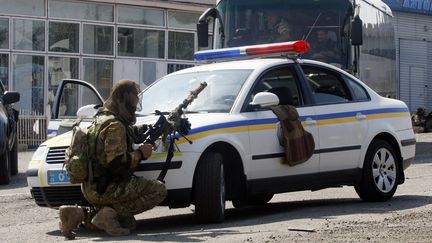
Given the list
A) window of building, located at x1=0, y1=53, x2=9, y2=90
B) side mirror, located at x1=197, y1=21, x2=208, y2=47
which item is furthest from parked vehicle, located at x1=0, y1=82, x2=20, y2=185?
window of building, located at x1=0, y1=53, x2=9, y2=90

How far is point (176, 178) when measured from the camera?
9.49 metres

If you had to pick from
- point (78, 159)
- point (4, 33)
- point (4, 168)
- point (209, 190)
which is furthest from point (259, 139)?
point (4, 33)

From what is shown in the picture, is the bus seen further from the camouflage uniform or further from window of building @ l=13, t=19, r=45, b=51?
window of building @ l=13, t=19, r=45, b=51

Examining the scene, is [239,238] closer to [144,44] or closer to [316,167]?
[316,167]

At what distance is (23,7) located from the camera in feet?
92.3

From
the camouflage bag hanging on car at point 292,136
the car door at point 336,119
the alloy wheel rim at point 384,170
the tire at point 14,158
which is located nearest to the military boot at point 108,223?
the camouflage bag hanging on car at point 292,136

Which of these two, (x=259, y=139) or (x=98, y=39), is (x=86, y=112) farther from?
(x=98, y=39)

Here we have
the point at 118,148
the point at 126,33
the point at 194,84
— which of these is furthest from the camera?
the point at 126,33

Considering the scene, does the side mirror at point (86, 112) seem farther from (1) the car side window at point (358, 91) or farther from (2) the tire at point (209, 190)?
(1) the car side window at point (358, 91)

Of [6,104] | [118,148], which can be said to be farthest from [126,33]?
[118,148]

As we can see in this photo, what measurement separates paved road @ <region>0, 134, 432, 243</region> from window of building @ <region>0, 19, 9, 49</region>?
14.5 m

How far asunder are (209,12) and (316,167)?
8.29m

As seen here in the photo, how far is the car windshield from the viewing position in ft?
34.3

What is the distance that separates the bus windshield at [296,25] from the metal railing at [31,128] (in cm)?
1002
